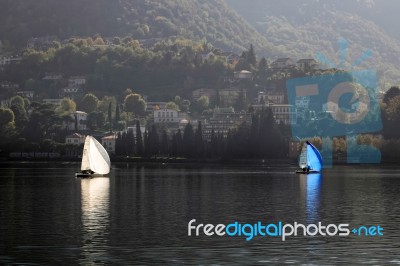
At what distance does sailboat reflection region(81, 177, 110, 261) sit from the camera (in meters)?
54.6

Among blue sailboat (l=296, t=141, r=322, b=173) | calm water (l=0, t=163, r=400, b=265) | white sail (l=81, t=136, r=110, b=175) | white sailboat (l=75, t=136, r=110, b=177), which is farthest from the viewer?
blue sailboat (l=296, t=141, r=322, b=173)

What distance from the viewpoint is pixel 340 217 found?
7306 centimetres

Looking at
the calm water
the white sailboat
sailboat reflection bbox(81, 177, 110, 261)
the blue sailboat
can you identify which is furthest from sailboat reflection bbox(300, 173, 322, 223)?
the white sailboat

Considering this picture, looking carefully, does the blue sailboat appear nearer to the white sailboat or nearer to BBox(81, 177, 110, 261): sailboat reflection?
the white sailboat

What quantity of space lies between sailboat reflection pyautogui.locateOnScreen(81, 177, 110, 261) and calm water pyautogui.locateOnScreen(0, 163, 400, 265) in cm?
6

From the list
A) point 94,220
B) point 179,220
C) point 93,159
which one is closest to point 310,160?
point 93,159

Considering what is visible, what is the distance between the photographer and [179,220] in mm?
70375

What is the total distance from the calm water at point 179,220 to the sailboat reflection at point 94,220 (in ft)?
0.20

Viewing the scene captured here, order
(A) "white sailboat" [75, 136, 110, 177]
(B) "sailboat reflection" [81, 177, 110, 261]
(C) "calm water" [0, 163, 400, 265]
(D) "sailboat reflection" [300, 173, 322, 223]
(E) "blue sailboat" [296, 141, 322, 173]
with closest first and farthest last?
(C) "calm water" [0, 163, 400, 265] < (B) "sailboat reflection" [81, 177, 110, 261] < (D) "sailboat reflection" [300, 173, 322, 223] < (A) "white sailboat" [75, 136, 110, 177] < (E) "blue sailboat" [296, 141, 322, 173]

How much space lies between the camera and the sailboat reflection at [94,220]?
5456 cm

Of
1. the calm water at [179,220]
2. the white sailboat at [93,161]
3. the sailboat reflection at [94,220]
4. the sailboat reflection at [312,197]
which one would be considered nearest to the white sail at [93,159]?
the white sailboat at [93,161]

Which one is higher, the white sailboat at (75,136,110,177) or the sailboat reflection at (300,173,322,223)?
the white sailboat at (75,136,110,177)

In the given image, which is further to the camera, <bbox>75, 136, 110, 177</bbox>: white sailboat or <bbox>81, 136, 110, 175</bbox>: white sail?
<bbox>81, 136, 110, 175</bbox>: white sail

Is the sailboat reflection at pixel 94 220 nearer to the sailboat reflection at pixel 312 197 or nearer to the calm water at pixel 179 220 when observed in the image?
the calm water at pixel 179 220
